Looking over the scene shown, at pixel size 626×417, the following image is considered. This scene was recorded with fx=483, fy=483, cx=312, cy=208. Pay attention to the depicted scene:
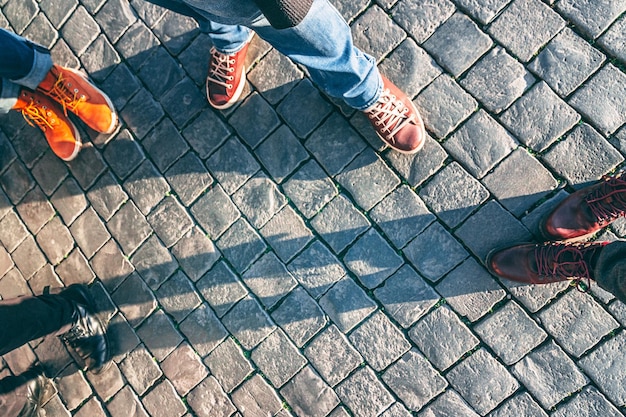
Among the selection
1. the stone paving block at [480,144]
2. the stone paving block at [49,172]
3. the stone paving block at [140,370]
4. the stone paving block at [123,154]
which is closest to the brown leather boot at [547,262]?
the stone paving block at [480,144]

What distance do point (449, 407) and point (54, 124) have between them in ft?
10.6

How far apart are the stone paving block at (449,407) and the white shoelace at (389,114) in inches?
64.5

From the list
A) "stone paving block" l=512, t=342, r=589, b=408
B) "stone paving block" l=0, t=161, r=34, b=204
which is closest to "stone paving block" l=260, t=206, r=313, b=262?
"stone paving block" l=512, t=342, r=589, b=408

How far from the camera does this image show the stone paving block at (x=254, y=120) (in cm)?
324

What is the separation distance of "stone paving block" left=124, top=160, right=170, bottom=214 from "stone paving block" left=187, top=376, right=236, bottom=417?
4.14 feet

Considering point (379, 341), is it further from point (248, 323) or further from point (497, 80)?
point (497, 80)

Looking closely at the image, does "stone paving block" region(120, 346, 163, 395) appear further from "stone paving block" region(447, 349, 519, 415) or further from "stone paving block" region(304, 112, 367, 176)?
"stone paving block" region(447, 349, 519, 415)

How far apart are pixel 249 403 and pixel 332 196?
1.47m

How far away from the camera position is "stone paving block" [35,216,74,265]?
354 centimetres

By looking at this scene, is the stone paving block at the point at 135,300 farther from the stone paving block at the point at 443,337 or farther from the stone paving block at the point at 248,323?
the stone paving block at the point at 443,337

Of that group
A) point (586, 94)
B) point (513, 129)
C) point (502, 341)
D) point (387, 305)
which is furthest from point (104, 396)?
point (586, 94)

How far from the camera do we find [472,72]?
9.85 feet

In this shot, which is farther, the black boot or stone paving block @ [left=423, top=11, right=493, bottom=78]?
the black boot

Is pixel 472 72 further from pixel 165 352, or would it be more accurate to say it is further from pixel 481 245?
pixel 165 352
